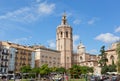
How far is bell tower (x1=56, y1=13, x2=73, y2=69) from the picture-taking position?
13488 cm

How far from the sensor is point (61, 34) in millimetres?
140875

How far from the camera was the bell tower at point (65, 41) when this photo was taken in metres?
135

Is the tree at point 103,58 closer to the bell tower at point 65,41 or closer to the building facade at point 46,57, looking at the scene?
the building facade at point 46,57

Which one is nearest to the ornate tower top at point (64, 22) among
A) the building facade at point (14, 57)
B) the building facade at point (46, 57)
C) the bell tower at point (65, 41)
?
the bell tower at point (65, 41)

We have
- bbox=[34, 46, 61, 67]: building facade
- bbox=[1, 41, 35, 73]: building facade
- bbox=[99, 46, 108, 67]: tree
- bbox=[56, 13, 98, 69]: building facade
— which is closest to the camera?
bbox=[1, 41, 35, 73]: building facade

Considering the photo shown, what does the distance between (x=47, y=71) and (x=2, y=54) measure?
16.7m

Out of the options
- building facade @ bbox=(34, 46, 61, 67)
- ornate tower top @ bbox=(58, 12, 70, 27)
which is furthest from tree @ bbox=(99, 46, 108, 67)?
ornate tower top @ bbox=(58, 12, 70, 27)

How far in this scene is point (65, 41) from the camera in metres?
138

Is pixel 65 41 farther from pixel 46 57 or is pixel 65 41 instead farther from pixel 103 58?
pixel 103 58

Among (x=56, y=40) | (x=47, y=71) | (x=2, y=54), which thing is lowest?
(x=47, y=71)

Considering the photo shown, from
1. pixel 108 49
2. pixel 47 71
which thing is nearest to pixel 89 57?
pixel 108 49

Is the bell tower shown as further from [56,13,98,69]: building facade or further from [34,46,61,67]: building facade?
[34,46,61,67]: building facade

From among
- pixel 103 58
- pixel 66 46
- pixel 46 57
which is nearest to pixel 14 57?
pixel 46 57

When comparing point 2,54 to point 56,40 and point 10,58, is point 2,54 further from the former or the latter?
Result: point 56,40
